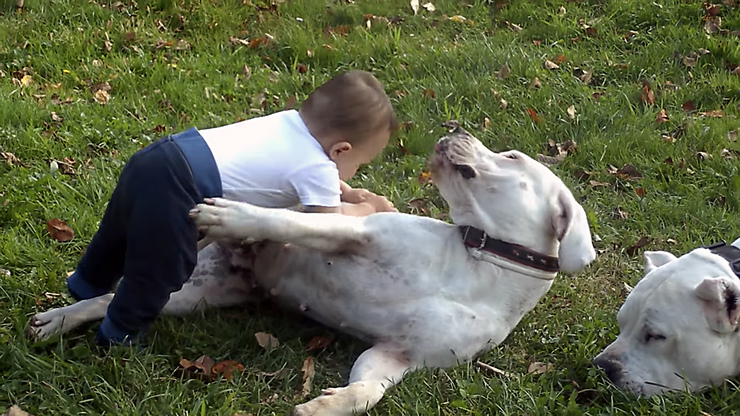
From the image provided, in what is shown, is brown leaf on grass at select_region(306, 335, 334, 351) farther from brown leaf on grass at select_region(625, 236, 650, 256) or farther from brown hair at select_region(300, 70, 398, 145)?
brown leaf on grass at select_region(625, 236, 650, 256)

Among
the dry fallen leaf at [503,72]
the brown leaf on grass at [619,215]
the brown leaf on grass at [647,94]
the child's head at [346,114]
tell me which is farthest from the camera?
the dry fallen leaf at [503,72]

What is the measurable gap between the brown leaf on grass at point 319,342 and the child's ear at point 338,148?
2.70 ft

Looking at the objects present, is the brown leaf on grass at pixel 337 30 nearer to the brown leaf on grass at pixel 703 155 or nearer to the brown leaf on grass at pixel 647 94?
the brown leaf on grass at pixel 647 94

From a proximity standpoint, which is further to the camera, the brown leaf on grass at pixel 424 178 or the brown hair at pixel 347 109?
the brown leaf on grass at pixel 424 178

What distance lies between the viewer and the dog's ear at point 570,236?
12.4 feet

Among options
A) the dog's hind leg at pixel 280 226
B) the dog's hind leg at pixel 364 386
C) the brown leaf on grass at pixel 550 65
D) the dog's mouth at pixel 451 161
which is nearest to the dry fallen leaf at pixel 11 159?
the dog's hind leg at pixel 280 226

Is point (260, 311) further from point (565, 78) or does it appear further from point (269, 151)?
point (565, 78)

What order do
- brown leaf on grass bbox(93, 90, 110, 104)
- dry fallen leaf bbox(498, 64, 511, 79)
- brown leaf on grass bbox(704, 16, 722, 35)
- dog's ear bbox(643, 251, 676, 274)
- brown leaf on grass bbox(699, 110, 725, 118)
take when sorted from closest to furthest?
1. dog's ear bbox(643, 251, 676, 274)
2. brown leaf on grass bbox(93, 90, 110, 104)
3. brown leaf on grass bbox(699, 110, 725, 118)
4. dry fallen leaf bbox(498, 64, 511, 79)
5. brown leaf on grass bbox(704, 16, 722, 35)

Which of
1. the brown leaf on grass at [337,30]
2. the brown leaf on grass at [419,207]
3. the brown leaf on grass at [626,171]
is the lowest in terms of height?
the brown leaf on grass at [626,171]

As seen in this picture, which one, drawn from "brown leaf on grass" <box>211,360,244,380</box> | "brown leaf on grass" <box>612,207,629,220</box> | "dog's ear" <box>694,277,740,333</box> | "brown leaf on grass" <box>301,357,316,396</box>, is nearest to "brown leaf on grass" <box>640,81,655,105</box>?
"brown leaf on grass" <box>612,207,629,220</box>

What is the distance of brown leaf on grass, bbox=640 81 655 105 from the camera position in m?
7.18

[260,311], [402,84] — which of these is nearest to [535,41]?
[402,84]

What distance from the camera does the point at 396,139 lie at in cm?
634

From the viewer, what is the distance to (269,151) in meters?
3.76
